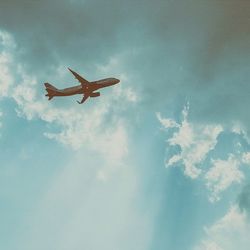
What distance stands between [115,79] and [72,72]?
1896cm

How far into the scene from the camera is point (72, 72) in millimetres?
189500

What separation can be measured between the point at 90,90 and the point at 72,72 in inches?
489

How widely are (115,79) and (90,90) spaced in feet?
36.2

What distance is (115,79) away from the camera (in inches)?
7830

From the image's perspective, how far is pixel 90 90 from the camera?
650 feet
